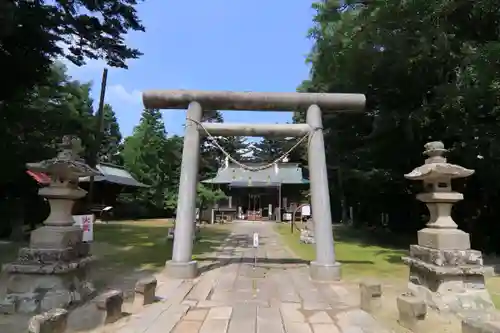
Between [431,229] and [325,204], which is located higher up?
[325,204]

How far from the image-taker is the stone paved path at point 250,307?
498 centimetres

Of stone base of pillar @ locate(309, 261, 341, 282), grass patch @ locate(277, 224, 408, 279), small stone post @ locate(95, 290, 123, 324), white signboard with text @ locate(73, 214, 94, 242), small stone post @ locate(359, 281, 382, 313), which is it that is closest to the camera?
small stone post @ locate(95, 290, 123, 324)

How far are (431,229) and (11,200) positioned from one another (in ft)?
50.3

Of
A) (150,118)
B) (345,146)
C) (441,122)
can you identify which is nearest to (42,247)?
(441,122)

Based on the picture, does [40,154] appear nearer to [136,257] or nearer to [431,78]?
[136,257]

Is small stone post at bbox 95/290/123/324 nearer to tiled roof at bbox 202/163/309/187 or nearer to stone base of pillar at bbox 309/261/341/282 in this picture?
stone base of pillar at bbox 309/261/341/282

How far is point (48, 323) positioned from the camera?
407 cm

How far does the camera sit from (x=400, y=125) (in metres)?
14.0

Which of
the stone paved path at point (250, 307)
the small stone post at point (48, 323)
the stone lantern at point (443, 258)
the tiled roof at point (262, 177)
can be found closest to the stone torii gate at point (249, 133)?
the stone paved path at point (250, 307)

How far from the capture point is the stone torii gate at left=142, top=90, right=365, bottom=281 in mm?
8414

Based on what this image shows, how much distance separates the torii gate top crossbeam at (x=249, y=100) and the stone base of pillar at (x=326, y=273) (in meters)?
3.79

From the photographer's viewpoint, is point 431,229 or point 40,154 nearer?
point 431,229

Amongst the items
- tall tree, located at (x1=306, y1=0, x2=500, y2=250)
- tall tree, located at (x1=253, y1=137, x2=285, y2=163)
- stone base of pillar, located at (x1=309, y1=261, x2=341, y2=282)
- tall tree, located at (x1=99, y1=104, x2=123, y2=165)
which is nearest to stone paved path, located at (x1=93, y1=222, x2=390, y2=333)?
stone base of pillar, located at (x1=309, y1=261, x2=341, y2=282)

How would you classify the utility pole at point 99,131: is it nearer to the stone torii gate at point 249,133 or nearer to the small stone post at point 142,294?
the stone torii gate at point 249,133
